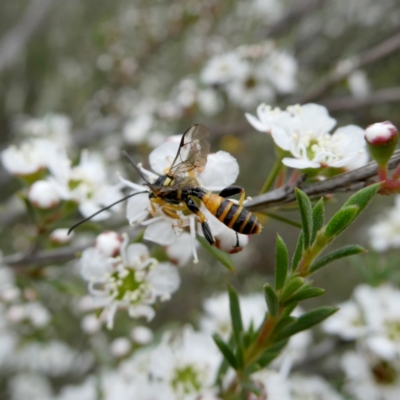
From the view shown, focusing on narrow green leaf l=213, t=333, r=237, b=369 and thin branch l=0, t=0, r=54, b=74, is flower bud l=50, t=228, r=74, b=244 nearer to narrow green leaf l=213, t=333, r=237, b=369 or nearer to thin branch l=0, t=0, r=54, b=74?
narrow green leaf l=213, t=333, r=237, b=369

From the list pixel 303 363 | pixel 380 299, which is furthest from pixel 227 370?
pixel 303 363

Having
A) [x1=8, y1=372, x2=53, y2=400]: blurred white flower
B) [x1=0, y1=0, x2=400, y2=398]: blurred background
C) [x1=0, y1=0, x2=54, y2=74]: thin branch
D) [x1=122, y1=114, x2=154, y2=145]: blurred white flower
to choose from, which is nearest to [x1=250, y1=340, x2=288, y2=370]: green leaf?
[x1=0, y1=0, x2=400, y2=398]: blurred background

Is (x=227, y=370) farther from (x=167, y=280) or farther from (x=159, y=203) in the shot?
(x=159, y=203)

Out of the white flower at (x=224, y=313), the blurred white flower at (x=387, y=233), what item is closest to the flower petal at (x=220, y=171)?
the white flower at (x=224, y=313)

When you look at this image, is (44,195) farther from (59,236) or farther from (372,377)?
(372,377)

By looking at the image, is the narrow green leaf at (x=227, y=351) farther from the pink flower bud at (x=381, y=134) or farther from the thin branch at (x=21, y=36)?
the thin branch at (x=21, y=36)

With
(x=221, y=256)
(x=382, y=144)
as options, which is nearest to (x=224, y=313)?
(x=221, y=256)
